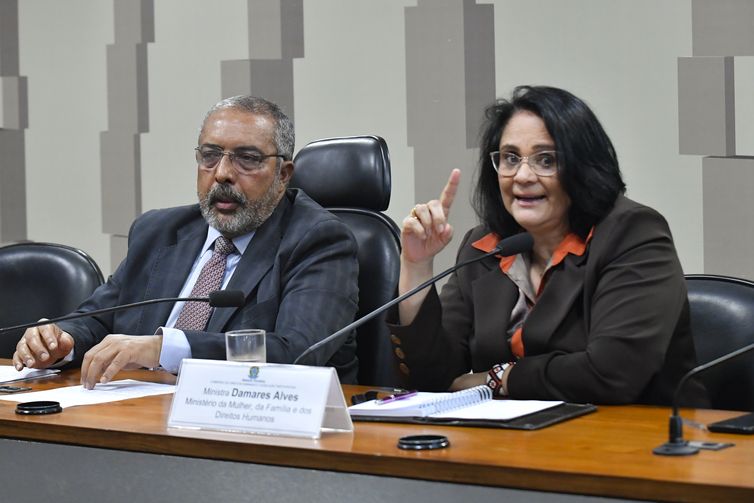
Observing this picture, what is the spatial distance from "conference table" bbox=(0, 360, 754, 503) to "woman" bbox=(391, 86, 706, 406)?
18 centimetres

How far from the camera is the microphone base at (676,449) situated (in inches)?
54.9

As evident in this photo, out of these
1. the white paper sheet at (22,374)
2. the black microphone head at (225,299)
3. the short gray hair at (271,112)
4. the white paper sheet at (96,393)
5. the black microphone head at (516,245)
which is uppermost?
the short gray hair at (271,112)

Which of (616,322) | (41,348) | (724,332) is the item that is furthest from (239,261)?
(724,332)

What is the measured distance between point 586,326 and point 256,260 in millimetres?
855

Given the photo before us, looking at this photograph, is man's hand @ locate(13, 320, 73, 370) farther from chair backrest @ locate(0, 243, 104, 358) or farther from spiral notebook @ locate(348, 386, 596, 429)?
spiral notebook @ locate(348, 386, 596, 429)

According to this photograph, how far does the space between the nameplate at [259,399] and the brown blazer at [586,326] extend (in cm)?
54

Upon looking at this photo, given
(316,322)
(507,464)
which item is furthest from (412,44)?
(507,464)

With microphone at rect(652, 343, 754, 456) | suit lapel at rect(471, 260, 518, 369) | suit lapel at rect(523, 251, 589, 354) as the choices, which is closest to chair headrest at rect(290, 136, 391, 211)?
suit lapel at rect(471, 260, 518, 369)

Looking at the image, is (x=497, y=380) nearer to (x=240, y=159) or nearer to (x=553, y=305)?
(x=553, y=305)

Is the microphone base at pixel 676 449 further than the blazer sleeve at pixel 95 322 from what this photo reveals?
No

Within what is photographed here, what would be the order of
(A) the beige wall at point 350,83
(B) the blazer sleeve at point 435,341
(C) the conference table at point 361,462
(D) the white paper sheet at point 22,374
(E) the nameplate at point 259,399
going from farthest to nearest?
(A) the beige wall at point 350,83
(D) the white paper sheet at point 22,374
(B) the blazer sleeve at point 435,341
(E) the nameplate at point 259,399
(C) the conference table at point 361,462

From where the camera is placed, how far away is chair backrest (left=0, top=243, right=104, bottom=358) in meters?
3.21

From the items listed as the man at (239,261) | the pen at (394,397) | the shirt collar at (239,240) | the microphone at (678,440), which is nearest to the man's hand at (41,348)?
the man at (239,261)

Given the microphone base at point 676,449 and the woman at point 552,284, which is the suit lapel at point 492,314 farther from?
the microphone base at point 676,449
